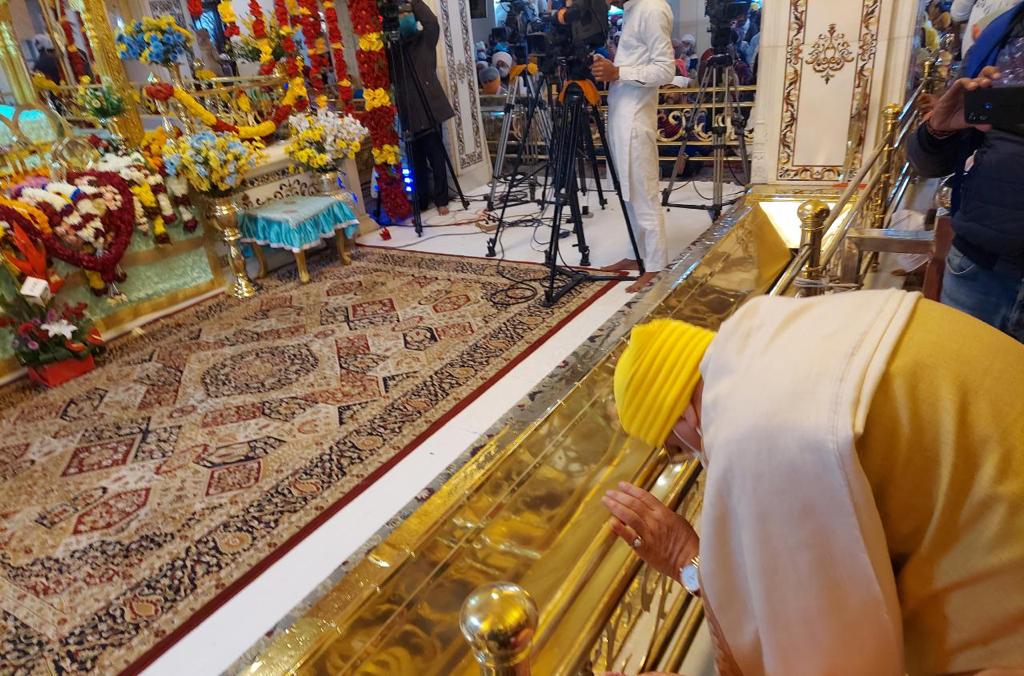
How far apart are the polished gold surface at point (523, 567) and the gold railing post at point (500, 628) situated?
13 cm

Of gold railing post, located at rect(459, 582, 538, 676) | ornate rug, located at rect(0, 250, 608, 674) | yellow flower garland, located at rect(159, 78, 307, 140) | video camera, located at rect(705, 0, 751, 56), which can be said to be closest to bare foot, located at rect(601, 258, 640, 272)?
ornate rug, located at rect(0, 250, 608, 674)

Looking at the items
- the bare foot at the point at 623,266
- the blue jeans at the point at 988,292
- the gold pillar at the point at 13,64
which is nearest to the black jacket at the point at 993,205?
the blue jeans at the point at 988,292

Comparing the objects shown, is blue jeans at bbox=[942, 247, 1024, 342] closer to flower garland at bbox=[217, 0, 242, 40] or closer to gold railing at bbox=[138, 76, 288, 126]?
gold railing at bbox=[138, 76, 288, 126]

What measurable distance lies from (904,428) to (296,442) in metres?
2.55

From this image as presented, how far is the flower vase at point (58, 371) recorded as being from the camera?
3533mm

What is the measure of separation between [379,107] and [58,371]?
3265 millimetres

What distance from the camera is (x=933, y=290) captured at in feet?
7.95

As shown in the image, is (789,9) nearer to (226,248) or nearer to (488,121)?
(226,248)

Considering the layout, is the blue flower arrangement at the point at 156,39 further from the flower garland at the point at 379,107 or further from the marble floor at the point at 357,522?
the marble floor at the point at 357,522

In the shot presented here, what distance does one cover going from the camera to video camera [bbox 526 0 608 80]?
3.38 metres

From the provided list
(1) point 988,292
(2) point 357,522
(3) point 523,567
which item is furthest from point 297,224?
(1) point 988,292

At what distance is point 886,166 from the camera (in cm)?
286

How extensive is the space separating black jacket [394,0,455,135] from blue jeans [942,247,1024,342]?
4.67 m

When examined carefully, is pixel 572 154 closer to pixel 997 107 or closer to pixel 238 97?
pixel 997 107
